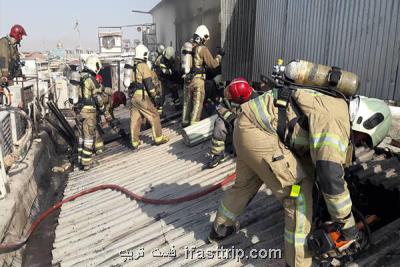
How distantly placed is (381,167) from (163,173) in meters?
3.32

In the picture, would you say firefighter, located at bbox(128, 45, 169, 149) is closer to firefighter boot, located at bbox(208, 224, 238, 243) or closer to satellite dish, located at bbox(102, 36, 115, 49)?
firefighter boot, located at bbox(208, 224, 238, 243)

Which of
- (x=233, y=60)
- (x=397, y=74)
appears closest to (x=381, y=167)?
(x=397, y=74)

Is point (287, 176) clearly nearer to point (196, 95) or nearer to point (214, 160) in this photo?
point (214, 160)

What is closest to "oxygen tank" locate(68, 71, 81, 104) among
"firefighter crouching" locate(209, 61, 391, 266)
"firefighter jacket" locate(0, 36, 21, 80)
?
"firefighter jacket" locate(0, 36, 21, 80)

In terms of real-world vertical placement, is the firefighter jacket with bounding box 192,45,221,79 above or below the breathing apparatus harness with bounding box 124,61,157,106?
above

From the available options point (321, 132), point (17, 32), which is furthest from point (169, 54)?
point (321, 132)

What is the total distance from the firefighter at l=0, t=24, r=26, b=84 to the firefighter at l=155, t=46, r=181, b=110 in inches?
145

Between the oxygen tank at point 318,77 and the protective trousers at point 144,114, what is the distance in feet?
16.2

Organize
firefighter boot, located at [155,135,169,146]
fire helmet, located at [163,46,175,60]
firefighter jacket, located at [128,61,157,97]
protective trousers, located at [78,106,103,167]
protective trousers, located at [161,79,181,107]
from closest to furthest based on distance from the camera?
1. protective trousers, located at [78,106,103,167]
2. firefighter jacket, located at [128,61,157,97]
3. firefighter boot, located at [155,135,169,146]
4. fire helmet, located at [163,46,175,60]
5. protective trousers, located at [161,79,181,107]

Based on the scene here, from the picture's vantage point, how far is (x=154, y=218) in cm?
427

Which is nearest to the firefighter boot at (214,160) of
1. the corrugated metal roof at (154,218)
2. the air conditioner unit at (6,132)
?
the corrugated metal roof at (154,218)

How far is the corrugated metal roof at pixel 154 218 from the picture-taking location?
3404 mm

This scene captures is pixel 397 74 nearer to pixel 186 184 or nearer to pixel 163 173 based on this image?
pixel 186 184

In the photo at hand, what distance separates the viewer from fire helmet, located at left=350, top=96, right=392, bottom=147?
2709 mm
